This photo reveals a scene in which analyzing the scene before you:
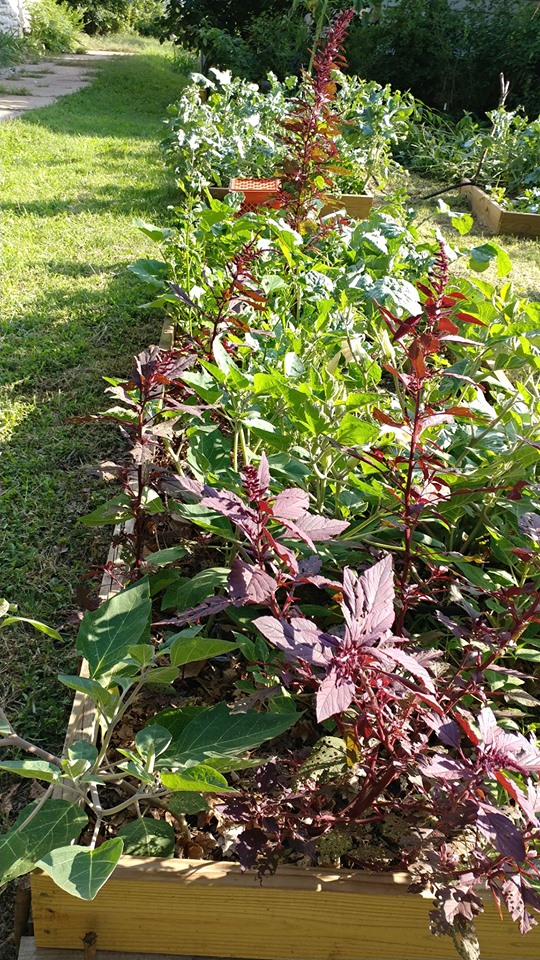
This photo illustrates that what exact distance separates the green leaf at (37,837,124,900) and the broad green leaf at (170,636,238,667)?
32cm

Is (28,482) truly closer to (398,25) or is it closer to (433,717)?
(433,717)

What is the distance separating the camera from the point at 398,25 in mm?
10211

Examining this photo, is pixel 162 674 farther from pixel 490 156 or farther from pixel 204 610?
pixel 490 156

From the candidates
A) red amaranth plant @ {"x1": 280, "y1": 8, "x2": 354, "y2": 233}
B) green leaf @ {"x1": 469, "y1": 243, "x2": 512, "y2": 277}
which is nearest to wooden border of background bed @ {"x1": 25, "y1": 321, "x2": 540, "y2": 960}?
green leaf @ {"x1": 469, "y1": 243, "x2": 512, "y2": 277}

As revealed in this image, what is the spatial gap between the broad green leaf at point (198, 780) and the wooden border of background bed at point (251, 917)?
0.84 feet

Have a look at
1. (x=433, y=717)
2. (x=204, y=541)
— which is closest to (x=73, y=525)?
(x=204, y=541)

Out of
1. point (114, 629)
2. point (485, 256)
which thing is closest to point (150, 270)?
point (485, 256)

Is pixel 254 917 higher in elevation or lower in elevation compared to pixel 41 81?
lower

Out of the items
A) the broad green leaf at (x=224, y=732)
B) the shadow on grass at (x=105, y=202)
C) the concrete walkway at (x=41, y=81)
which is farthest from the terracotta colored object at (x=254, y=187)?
the concrete walkway at (x=41, y=81)

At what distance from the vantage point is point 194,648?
140 centimetres

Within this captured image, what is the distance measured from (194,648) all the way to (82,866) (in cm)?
39

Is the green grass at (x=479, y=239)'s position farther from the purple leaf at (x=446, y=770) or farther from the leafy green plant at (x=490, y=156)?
the purple leaf at (x=446, y=770)

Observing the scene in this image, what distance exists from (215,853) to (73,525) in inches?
51.1

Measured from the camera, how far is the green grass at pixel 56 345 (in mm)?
2234
